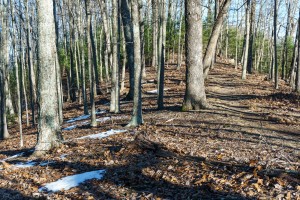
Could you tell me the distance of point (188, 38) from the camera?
38.1 ft

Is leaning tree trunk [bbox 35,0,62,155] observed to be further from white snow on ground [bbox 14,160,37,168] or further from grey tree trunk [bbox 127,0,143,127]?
grey tree trunk [bbox 127,0,143,127]

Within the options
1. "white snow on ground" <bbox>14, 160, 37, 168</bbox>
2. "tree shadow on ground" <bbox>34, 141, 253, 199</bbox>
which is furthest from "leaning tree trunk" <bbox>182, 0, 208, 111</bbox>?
"white snow on ground" <bbox>14, 160, 37, 168</bbox>

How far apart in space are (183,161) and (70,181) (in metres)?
2.34

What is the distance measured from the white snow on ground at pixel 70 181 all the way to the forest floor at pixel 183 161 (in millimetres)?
131

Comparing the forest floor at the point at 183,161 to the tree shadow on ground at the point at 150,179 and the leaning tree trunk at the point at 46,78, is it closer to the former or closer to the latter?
the tree shadow on ground at the point at 150,179

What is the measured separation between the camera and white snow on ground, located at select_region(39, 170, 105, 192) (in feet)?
19.1

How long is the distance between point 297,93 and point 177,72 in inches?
460

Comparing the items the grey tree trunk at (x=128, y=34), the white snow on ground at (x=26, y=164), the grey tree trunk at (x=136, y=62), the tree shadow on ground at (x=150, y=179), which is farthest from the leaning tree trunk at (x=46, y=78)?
the grey tree trunk at (x=128, y=34)

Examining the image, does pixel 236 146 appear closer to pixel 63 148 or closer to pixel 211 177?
pixel 211 177

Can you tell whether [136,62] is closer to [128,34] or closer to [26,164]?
[26,164]

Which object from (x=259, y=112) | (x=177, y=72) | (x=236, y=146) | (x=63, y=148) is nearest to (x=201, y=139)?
(x=236, y=146)

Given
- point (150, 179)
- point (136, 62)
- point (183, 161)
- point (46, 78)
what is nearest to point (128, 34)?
point (136, 62)

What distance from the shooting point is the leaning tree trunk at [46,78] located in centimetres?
830

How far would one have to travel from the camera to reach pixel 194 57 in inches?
457
